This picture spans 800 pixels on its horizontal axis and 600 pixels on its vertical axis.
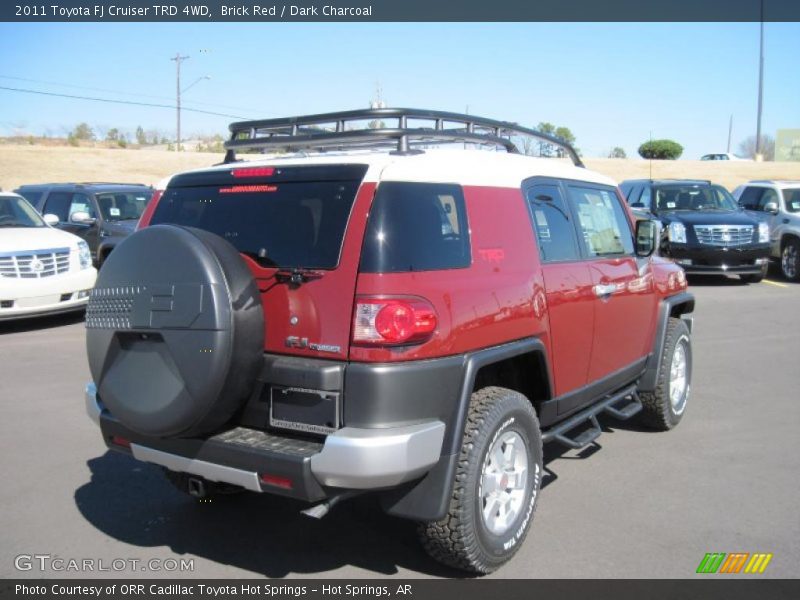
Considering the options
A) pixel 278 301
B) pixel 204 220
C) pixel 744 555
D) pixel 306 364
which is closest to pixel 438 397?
pixel 306 364

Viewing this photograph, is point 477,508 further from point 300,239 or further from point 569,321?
point 300,239

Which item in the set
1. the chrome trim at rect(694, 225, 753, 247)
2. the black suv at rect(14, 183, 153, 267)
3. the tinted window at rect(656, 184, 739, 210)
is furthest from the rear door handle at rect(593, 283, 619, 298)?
the tinted window at rect(656, 184, 739, 210)

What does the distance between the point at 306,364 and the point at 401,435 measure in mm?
524

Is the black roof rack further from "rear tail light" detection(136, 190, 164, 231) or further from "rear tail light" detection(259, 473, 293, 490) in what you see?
"rear tail light" detection(259, 473, 293, 490)

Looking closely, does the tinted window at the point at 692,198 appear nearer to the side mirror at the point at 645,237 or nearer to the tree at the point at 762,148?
the side mirror at the point at 645,237

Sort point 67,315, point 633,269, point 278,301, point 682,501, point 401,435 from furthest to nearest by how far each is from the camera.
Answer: point 67,315
point 633,269
point 682,501
point 278,301
point 401,435

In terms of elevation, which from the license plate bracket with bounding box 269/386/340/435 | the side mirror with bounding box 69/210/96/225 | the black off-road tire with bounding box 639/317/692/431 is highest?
the side mirror with bounding box 69/210/96/225

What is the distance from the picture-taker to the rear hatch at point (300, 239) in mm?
3195

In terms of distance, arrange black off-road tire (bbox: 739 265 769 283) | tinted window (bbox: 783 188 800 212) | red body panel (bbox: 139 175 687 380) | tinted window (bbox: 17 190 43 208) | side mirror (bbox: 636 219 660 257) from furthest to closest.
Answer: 1. tinted window (bbox: 783 188 800 212)
2. black off-road tire (bbox: 739 265 769 283)
3. tinted window (bbox: 17 190 43 208)
4. side mirror (bbox: 636 219 660 257)
5. red body panel (bbox: 139 175 687 380)

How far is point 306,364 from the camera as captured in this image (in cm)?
320

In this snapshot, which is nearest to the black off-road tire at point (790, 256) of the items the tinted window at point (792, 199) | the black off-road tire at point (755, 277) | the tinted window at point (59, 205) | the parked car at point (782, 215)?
the parked car at point (782, 215)

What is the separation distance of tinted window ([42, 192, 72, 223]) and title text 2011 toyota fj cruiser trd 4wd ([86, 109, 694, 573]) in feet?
35.5

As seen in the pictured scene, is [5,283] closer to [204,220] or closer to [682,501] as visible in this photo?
[204,220]

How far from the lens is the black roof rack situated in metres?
3.68
